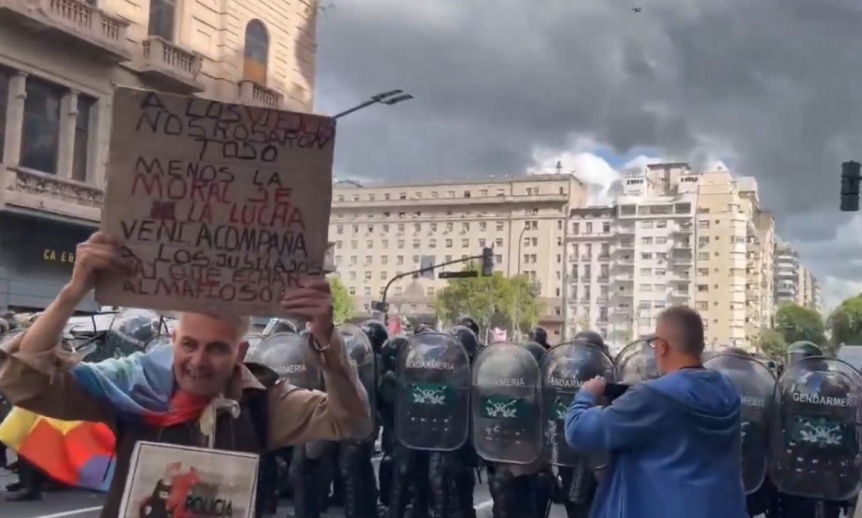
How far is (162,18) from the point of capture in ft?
88.8

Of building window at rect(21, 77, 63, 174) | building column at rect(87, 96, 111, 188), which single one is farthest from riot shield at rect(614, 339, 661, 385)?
building column at rect(87, 96, 111, 188)

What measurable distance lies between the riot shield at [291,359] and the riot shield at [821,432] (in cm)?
367

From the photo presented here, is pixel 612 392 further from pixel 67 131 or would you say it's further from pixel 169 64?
pixel 169 64

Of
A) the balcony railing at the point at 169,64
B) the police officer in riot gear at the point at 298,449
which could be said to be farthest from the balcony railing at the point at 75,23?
the police officer in riot gear at the point at 298,449

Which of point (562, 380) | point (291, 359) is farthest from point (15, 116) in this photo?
point (562, 380)

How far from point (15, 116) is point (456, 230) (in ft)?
328

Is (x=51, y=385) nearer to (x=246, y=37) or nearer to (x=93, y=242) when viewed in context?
(x=93, y=242)

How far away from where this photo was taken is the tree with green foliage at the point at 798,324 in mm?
105812

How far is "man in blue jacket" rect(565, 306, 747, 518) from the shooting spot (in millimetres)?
4137

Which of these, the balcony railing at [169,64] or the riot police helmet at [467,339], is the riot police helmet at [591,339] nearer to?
the riot police helmet at [467,339]

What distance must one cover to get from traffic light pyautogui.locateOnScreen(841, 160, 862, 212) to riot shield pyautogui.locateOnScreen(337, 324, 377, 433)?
12692 millimetres

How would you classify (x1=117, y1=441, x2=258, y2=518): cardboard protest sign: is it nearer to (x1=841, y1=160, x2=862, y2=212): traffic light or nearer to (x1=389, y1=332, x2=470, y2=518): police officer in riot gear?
(x1=389, y1=332, x2=470, y2=518): police officer in riot gear

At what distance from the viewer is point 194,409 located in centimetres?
294

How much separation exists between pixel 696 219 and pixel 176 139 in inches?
5079
